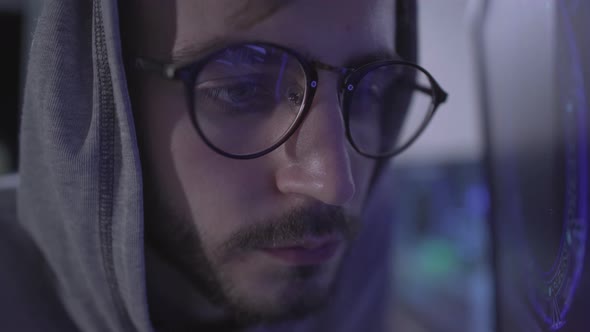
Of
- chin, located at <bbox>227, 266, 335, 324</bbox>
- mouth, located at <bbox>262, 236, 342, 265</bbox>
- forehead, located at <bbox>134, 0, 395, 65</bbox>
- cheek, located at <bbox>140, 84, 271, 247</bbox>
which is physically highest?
forehead, located at <bbox>134, 0, 395, 65</bbox>

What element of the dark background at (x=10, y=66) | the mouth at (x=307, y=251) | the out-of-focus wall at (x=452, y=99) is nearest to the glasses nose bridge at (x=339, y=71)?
the mouth at (x=307, y=251)

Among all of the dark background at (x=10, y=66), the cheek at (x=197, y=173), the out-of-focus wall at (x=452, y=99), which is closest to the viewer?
the cheek at (x=197, y=173)

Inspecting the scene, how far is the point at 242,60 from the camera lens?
0.52 m

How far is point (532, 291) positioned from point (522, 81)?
1.07 ft

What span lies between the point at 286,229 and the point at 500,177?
1.57 feet

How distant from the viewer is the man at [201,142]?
1.71 feet

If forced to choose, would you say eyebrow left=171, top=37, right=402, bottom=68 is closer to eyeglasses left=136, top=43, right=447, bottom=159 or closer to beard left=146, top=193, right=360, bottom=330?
eyeglasses left=136, top=43, right=447, bottom=159

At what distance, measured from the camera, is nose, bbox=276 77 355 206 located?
0.52 m

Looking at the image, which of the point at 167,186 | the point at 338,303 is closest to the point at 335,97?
the point at 167,186

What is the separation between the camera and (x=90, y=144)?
524 millimetres

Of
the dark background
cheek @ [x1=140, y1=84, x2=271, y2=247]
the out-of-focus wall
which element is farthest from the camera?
the dark background

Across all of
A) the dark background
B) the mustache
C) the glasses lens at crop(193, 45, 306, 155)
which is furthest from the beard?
Answer: the dark background

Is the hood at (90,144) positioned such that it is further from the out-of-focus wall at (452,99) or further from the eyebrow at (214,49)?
the out-of-focus wall at (452,99)

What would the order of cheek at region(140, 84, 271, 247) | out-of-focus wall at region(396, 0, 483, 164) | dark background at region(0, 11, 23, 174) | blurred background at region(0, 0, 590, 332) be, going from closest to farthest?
blurred background at region(0, 0, 590, 332), cheek at region(140, 84, 271, 247), out-of-focus wall at region(396, 0, 483, 164), dark background at region(0, 11, 23, 174)
